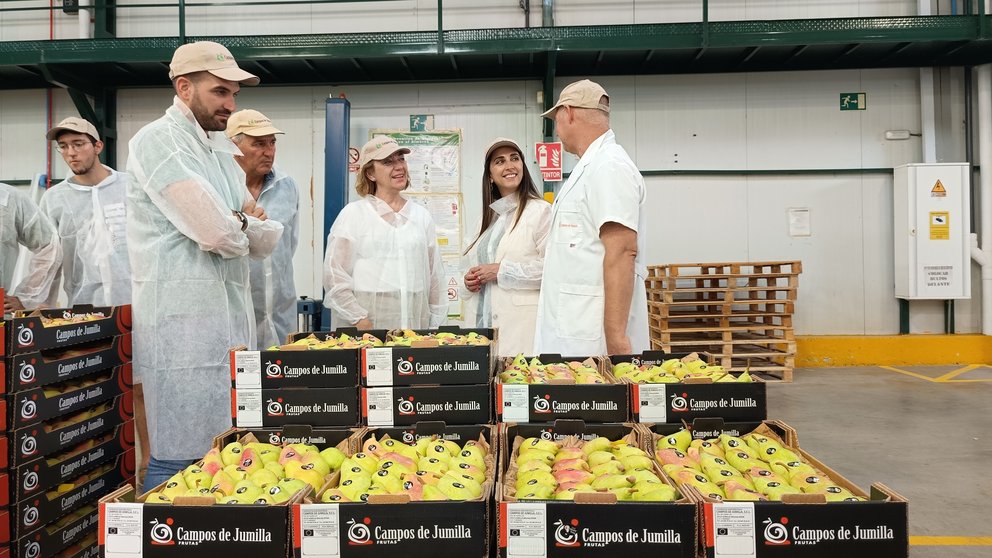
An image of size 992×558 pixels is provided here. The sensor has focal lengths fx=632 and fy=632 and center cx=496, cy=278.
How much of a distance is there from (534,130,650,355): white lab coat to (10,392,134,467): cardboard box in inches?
86.2

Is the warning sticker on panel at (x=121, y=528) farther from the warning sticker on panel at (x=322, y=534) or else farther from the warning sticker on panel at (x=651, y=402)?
the warning sticker on panel at (x=651, y=402)

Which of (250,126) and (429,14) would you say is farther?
(429,14)

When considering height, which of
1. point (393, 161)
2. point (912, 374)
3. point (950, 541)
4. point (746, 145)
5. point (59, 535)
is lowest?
point (950, 541)

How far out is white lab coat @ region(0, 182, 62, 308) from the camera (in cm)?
433

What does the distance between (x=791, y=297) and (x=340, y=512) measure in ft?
24.2

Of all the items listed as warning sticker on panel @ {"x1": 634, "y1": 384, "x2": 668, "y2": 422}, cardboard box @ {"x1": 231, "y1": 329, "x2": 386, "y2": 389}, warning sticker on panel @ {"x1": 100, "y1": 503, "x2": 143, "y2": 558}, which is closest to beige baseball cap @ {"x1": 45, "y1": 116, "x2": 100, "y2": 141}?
cardboard box @ {"x1": 231, "y1": 329, "x2": 386, "y2": 389}

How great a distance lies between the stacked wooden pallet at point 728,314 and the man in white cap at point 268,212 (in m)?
4.72

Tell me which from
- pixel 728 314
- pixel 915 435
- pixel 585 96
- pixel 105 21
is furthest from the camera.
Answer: pixel 105 21

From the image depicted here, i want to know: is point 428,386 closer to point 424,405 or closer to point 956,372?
point 424,405

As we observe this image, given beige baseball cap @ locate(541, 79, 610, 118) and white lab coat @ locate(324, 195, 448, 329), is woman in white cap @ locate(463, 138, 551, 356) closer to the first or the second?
white lab coat @ locate(324, 195, 448, 329)

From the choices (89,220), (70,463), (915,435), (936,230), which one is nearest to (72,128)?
(89,220)

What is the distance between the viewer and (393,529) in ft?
4.43

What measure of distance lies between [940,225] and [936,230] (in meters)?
0.08

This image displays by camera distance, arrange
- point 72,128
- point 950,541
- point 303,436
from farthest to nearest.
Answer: point 72,128
point 950,541
point 303,436
